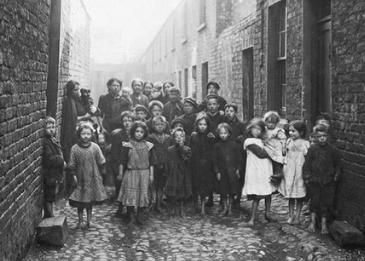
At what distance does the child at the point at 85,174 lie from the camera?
6.00 m

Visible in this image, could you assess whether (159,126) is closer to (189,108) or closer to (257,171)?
(189,108)

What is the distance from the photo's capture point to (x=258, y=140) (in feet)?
21.3

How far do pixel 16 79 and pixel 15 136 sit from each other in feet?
1.67

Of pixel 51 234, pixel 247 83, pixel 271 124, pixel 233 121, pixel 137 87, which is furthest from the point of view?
pixel 247 83

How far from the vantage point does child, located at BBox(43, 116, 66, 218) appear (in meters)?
5.80

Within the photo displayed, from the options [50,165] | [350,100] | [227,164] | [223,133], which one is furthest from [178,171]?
[350,100]

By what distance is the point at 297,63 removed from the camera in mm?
7598

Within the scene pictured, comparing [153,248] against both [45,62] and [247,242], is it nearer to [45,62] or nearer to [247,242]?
[247,242]

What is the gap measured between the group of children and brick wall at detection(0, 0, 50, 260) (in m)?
0.65

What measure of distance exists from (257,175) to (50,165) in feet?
8.77

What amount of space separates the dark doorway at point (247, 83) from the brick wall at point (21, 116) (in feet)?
19.5

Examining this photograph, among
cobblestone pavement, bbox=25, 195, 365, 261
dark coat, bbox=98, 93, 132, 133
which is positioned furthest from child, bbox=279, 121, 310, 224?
dark coat, bbox=98, 93, 132, 133

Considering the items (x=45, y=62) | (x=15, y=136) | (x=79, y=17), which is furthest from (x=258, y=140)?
(x=79, y=17)

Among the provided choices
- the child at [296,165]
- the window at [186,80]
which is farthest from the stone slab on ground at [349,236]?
the window at [186,80]
